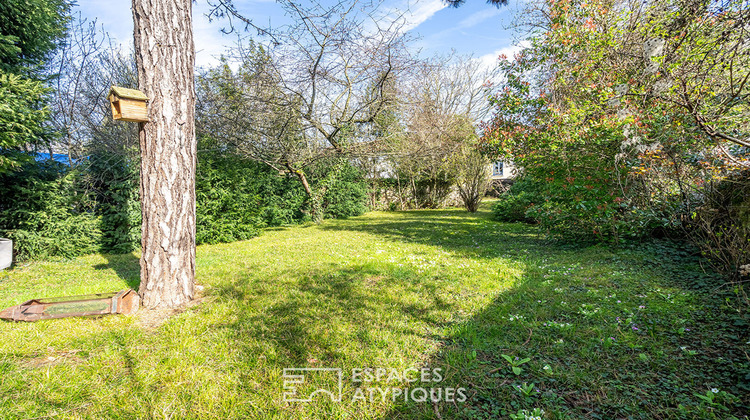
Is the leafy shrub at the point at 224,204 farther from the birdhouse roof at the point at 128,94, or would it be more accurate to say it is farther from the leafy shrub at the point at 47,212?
the birdhouse roof at the point at 128,94

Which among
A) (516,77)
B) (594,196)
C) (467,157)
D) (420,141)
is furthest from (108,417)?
(467,157)

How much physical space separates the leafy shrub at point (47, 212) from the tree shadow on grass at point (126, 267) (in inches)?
26.9

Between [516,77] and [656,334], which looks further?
[516,77]

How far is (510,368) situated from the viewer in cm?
227

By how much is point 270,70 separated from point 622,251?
9.30m

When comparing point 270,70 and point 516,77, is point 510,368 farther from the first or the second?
point 270,70

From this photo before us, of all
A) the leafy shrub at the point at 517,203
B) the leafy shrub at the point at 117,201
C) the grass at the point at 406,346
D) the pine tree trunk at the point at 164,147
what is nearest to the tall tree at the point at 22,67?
the leafy shrub at the point at 117,201

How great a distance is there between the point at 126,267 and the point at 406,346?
5.61m

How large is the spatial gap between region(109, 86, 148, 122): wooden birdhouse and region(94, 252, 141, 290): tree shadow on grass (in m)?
2.25

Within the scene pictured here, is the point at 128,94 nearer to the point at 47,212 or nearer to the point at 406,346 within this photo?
the point at 406,346

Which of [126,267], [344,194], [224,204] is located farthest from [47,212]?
[344,194]

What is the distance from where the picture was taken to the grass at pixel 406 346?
1907mm

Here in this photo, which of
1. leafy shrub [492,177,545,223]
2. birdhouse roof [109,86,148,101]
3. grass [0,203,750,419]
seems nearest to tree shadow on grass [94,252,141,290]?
grass [0,203,750,419]

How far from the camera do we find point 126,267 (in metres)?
5.64
